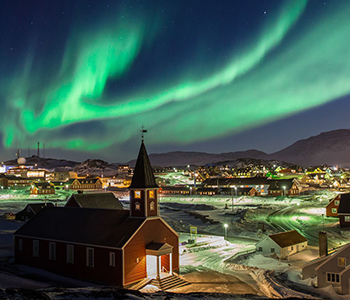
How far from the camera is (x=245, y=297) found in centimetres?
2438

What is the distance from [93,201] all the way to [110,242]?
76.2 feet

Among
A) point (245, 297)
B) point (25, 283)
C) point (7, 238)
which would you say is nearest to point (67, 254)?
point (25, 283)

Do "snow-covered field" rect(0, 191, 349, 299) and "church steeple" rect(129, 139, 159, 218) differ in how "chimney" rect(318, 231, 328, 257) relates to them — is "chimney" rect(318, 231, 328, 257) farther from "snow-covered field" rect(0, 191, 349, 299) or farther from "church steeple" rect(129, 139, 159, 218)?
"church steeple" rect(129, 139, 159, 218)

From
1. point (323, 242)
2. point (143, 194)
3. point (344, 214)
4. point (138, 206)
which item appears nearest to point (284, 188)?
point (344, 214)

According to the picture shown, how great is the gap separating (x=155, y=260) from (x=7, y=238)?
26498 millimetres

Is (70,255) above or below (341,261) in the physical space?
above

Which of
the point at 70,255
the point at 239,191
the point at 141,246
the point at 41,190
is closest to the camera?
the point at 141,246

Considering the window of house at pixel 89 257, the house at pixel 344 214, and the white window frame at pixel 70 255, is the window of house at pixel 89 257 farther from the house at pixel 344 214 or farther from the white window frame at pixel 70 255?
the house at pixel 344 214

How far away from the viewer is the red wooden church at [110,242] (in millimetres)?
29141

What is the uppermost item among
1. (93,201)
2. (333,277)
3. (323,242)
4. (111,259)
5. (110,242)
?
(93,201)

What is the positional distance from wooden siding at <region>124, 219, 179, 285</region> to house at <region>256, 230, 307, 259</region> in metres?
12.7

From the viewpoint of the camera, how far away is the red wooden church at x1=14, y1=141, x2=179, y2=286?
95.6 feet

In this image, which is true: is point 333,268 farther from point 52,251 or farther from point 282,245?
point 52,251

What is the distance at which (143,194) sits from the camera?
104ft
